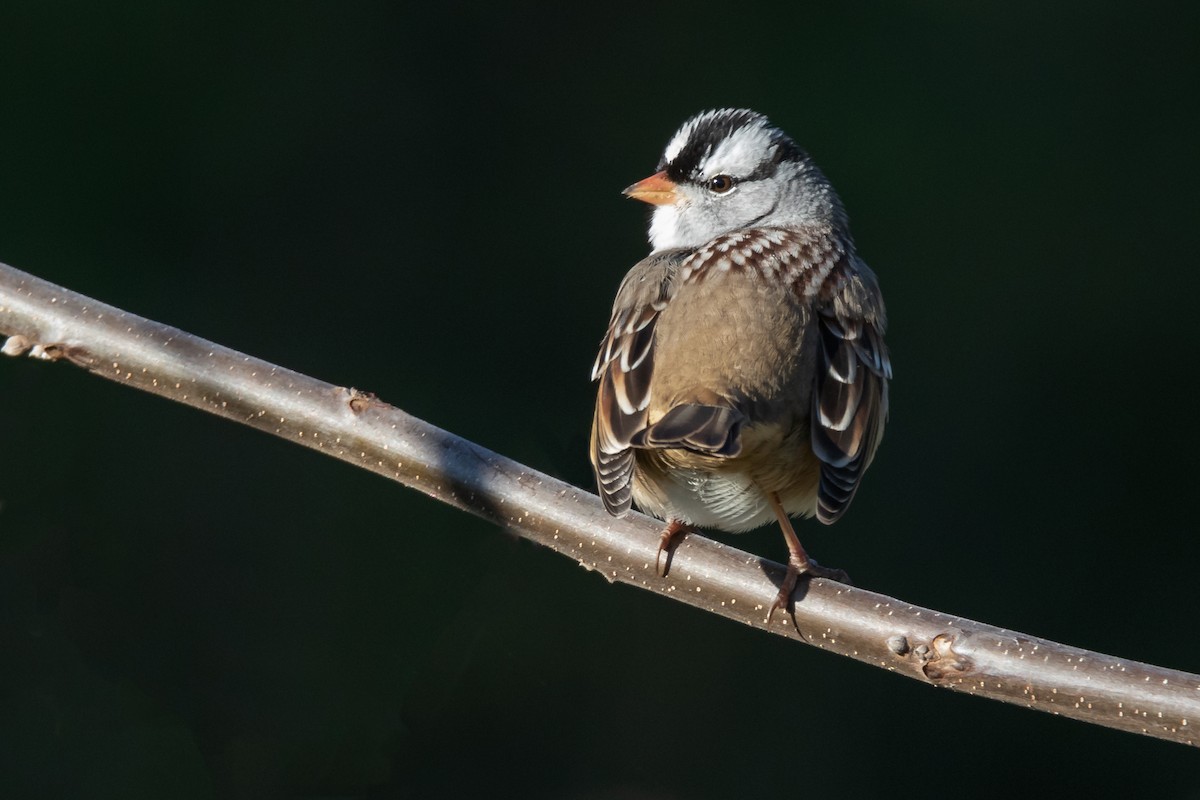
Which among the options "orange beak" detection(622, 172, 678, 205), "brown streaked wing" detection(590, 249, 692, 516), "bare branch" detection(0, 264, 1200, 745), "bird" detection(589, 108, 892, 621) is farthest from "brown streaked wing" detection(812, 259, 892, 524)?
"orange beak" detection(622, 172, 678, 205)

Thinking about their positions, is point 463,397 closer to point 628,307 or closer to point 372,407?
point 628,307

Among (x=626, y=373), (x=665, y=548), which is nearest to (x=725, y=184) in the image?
(x=626, y=373)

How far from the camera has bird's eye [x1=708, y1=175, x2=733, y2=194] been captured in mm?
3859

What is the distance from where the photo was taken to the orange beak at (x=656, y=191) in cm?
380

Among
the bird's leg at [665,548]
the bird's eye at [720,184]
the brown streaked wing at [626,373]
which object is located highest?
the bird's eye at [720,184]

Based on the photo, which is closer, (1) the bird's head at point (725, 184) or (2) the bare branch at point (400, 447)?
(2) the bare branch at point (400, 447)

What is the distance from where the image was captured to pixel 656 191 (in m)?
3.80

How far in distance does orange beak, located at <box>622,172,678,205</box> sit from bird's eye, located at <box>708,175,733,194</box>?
0.37ft

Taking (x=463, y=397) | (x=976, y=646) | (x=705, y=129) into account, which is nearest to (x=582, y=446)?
(x=463, y=397)

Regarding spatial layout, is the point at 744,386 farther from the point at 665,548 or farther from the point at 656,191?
the point at 656,191

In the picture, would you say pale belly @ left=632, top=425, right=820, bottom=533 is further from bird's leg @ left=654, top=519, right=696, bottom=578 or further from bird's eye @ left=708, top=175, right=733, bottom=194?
bird's eye @ left=708, top=175, right=733, bottom=194

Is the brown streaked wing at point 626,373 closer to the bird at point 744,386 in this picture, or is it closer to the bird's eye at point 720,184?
the bird at point 744,386

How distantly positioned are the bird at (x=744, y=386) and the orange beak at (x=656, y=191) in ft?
0.59

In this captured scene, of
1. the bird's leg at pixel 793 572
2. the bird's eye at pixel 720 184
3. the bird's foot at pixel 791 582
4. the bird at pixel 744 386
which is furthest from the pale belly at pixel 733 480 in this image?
the bird's eye at pixel 720 184
